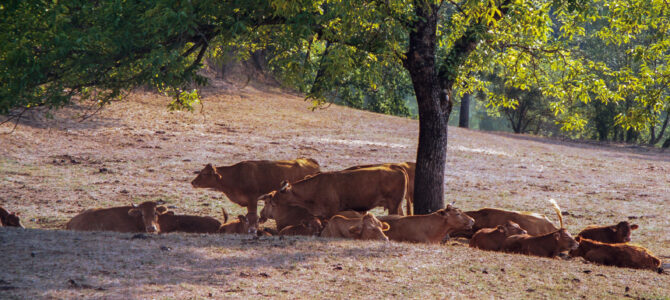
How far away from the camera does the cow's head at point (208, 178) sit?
1495 cm

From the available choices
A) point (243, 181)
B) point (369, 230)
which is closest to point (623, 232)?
point (369, 230)

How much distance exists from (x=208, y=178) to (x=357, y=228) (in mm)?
4948

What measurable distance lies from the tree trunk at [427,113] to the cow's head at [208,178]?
453cm

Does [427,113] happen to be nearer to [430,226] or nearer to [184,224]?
[430,226]

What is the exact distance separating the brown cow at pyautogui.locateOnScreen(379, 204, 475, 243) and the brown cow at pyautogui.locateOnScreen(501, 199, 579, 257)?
833 mm

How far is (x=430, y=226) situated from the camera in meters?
11.9

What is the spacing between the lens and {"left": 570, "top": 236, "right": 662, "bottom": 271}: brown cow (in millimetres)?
10680

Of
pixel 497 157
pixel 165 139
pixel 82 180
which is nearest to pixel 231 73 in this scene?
pixel 165 139

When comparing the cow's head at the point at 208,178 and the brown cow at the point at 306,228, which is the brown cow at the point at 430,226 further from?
the cow's head at the point at 208,178

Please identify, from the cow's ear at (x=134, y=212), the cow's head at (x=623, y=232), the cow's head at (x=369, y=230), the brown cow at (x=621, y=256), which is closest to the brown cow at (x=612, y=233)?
the cow's head at (x=623, y=232)

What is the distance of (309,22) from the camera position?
36.8 ft

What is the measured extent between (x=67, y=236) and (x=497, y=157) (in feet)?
63.9

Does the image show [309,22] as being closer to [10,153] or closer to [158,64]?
[158,64]

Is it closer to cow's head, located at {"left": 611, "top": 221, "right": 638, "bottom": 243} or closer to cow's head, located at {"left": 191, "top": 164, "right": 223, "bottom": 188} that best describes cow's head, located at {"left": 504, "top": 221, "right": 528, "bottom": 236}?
cow's head, located at {"left": 611, "top": 221, "right": 638, "bottom": 243}
